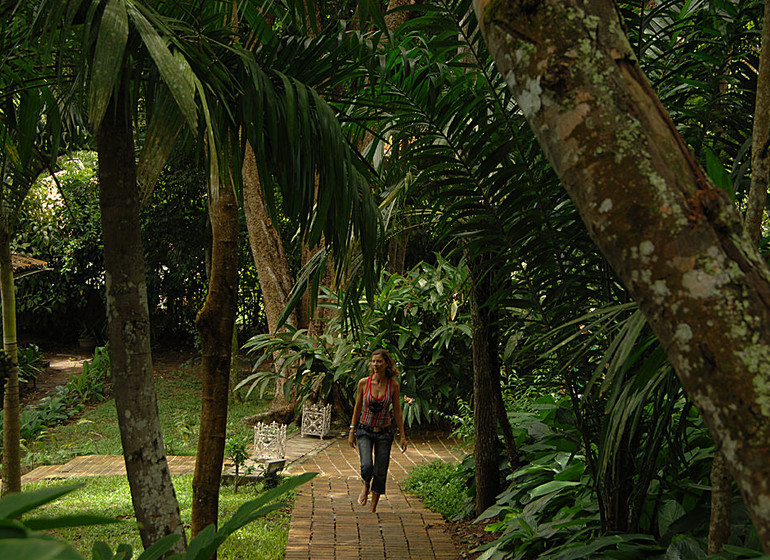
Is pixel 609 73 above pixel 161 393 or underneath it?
above

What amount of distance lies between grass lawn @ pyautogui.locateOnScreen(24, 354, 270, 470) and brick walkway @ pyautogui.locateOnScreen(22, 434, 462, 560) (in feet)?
1.26

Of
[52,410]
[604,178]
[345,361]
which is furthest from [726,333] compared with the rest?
[52,410]

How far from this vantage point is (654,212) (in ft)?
3.76

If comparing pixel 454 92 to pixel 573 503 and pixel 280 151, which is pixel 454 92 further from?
pixel 573 503

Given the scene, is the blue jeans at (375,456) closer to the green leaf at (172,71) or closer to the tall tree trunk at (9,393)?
the tall tree trunk at (9,393)

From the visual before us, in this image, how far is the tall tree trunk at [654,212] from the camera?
105 cm

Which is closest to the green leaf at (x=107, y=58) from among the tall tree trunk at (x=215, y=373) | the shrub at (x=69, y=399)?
the tall tree trunk at (x=215, y=373)

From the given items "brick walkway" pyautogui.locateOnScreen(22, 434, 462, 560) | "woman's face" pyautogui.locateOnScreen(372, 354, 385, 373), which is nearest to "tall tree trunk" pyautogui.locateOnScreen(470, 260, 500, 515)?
"brick walkway" pyautogui.locateOnScreen(22, 434, 462, 560)

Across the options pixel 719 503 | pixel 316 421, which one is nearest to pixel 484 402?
pixel 719 503

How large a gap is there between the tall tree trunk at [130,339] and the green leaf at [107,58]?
69 cm

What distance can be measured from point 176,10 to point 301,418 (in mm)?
7444

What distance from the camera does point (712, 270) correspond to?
43.4 inches

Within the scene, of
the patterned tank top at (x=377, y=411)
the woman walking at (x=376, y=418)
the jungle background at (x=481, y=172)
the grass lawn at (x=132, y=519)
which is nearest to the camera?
the jungle background at (x=481, y=172)

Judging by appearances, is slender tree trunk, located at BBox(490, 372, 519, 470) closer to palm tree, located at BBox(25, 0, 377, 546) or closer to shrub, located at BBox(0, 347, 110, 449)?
palm tree, located at BBox(25, 0, 377, 546)
